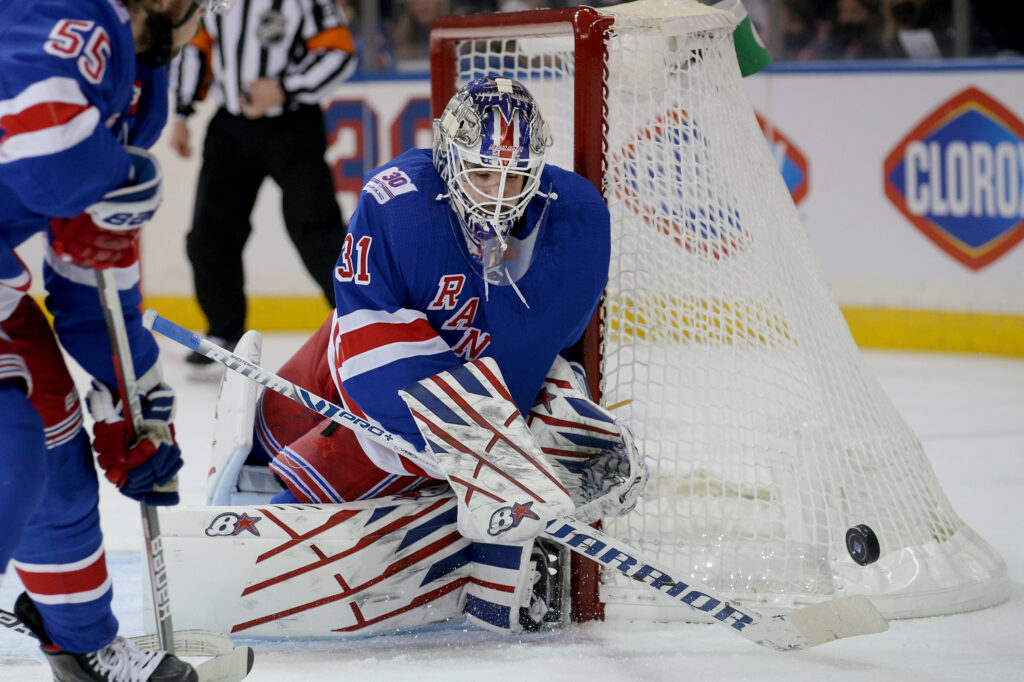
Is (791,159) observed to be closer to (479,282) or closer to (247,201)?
(247,201)

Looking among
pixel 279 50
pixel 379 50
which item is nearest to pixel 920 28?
pixel 379 50

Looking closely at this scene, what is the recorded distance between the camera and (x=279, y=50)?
13.9 ft

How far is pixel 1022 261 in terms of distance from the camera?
178 inches

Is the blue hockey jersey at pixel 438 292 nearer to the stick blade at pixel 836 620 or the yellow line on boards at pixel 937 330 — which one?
the stick blade at pixel 836 620

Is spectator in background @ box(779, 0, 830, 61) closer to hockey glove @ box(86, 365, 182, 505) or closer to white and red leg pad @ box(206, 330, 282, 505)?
white and red leg pad @ box(206, 330, 282, 505)

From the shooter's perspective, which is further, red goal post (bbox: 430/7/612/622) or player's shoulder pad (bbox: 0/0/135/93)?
red goal post (bbox: 430/7/612/622)

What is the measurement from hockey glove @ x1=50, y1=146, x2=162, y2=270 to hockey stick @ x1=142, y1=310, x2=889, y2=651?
399mm

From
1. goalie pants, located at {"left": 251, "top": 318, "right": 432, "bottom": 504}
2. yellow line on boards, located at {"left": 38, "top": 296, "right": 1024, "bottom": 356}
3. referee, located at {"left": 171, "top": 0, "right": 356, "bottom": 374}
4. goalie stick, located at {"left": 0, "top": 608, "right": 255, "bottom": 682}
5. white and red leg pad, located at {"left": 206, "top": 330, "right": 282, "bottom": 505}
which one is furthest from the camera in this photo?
yellow line on boards, located at {"left": 38, "top": 296, "right": 1024, "bottom": 356}

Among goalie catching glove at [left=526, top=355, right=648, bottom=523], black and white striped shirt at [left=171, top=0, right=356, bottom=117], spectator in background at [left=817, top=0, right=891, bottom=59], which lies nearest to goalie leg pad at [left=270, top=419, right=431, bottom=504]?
goalie catching glove at [left=526, top=355, right=648, bottom=523]

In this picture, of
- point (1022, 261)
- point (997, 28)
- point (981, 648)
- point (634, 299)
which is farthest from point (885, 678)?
point (997, 28)

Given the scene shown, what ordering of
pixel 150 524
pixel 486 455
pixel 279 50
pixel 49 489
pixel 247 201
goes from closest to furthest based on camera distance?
pixel 49 489 < pixel 150 524 < pixel 486 455 < pixel 279 50 < pixel 247 201

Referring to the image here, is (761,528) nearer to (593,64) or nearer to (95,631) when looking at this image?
(593,64)

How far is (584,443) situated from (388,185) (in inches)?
20.3

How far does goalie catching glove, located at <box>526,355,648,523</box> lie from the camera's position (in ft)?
7.06
